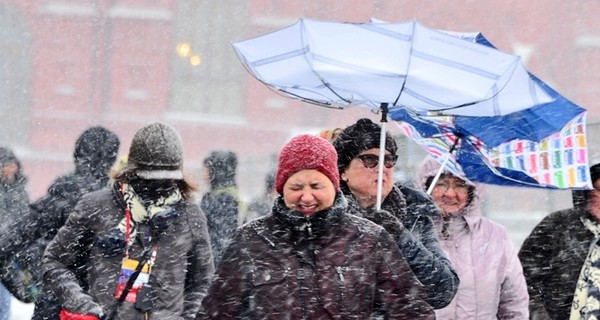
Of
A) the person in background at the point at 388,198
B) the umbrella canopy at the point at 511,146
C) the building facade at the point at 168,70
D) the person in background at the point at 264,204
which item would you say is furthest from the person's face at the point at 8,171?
the building facade at the point at 168,70

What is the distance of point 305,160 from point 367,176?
72 cm

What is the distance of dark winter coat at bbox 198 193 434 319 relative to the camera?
120 inches

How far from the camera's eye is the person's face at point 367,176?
3850 mm

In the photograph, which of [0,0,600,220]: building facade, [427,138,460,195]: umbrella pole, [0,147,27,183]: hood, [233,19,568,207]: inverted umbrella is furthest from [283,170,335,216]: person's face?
[0,0,600,220]: building facade

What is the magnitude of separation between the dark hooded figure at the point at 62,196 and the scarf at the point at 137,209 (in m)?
1.02

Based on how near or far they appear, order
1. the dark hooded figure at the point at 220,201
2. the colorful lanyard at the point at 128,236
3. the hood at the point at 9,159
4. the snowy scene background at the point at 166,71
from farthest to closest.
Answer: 1. the snowy scene background at the point at 166,71
2. the hood at the point at 9,159
3. the dark hooded figure at the point at 220,201
4. the colorful lanyard at the point at 128,236

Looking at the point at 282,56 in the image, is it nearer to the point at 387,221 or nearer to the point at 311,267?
the point at 387,221

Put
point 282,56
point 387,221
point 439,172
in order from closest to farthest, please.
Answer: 1. point 387,221
2. point 282,56
3. point 439,172

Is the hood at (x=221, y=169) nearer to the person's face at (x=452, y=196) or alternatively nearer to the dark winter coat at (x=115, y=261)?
the person's face at (x=452, y=196)

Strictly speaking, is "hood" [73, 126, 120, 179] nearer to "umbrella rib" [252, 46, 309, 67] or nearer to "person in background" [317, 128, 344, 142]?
"person in background" [317, 128, 344, 142]

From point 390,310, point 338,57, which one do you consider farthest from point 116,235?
point 390,310

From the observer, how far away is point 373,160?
12.8 feet

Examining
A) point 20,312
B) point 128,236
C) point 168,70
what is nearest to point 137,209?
point 128,236

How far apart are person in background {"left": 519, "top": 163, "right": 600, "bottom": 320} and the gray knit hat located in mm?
1789
